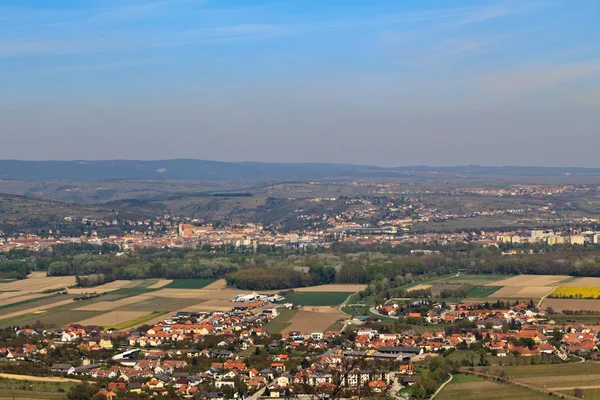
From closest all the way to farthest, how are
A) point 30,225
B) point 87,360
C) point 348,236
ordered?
point 87,360 → point 348,236 → point 30,225

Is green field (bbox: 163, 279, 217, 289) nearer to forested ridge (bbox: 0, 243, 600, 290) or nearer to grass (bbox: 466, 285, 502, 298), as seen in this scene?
forested ridge (bbox: 0, 243, 600, 290)

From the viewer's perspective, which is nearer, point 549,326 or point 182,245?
point 549,326

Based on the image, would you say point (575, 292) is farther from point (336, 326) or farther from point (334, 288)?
point (336, 326)

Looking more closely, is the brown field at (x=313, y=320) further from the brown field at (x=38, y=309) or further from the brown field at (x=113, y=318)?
the brown field at (x=38, y=309)

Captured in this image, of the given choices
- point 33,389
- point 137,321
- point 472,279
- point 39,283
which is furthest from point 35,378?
point 472,279

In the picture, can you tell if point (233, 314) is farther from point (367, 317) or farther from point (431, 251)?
point (431, 251)

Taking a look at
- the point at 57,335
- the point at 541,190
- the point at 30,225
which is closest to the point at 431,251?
the point at 57,335
